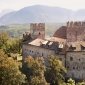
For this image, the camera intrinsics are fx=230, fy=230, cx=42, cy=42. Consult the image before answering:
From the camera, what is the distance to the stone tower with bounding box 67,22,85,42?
82.7 meters

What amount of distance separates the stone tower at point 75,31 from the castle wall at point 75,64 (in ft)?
53.7

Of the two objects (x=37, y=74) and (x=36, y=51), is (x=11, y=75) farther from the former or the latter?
(x=36, y=51)

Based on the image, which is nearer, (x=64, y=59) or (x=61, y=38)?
(x=64, y=59)

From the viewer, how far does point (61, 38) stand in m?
84.7

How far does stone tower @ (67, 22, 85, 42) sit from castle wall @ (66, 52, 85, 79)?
53.7ft

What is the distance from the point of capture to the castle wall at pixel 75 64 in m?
66.9

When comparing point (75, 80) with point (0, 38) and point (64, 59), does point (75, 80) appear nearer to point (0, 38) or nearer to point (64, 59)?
point (64, 59)

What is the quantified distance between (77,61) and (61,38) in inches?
751

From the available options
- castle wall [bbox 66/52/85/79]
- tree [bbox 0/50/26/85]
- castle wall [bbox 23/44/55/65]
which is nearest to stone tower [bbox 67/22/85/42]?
castle wall [bbox 23/44/55/65]

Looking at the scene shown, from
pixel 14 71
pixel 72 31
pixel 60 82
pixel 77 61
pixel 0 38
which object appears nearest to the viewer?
pixel 14 71

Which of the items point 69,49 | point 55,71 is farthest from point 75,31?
point 55,71

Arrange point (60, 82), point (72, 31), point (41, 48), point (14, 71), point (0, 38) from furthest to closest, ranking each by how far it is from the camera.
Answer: point (0, 38) → point (72, 31) → point (41, 48) → point (60, 82) → point (14, 71)

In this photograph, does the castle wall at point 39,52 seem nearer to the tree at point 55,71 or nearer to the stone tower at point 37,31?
the tree at point 55,71

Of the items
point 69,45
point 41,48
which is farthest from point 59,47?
point 41,48
